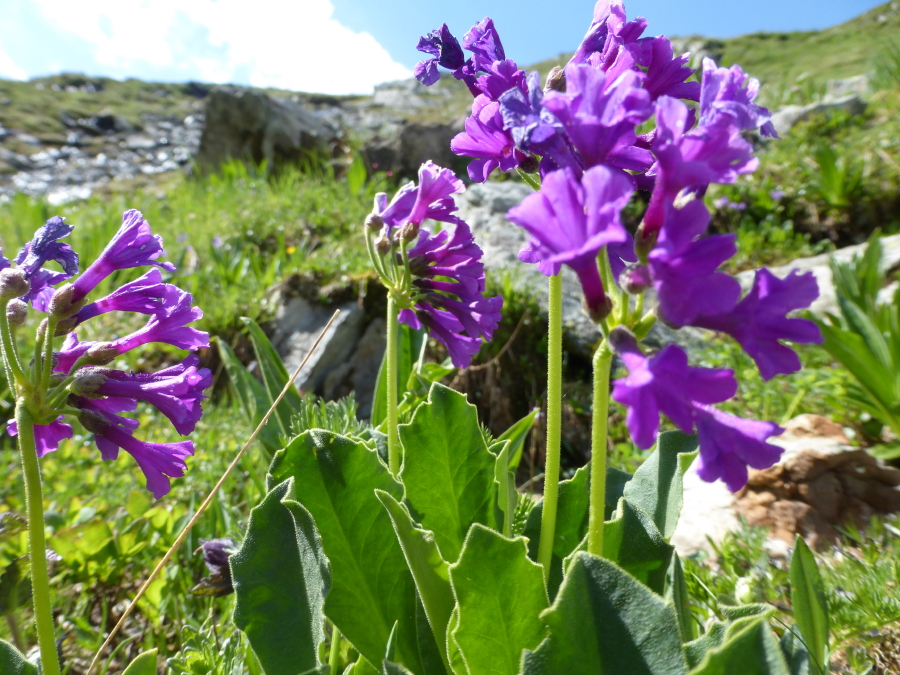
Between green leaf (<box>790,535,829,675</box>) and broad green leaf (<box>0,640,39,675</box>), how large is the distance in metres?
1.26

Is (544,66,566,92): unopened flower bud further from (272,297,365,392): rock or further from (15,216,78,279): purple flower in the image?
(272,297,365,392): rock

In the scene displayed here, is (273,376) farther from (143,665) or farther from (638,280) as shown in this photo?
(638,280)

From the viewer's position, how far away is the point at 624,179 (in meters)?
0.72

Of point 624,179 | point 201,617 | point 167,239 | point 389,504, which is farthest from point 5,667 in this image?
point 167,239

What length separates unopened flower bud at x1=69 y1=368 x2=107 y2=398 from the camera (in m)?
1.05

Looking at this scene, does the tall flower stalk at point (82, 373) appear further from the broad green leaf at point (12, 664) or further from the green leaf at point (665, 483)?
the green leaf at point (665, 483)

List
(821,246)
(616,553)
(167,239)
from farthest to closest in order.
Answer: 1. (167,239)
2. (821,246)
3. (616,553)

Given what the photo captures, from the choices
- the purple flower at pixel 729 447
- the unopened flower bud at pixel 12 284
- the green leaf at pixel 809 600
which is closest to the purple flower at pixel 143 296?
the unopened flower bud at pixel 12 284

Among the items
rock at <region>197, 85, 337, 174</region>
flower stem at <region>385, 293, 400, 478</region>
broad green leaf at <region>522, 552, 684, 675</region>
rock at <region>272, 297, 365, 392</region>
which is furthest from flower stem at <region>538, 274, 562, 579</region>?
rock at <region>197, 85, 337, 174</region>

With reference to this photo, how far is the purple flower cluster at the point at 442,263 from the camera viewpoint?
1.46m

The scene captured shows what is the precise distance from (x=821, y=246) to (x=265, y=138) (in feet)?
27.1

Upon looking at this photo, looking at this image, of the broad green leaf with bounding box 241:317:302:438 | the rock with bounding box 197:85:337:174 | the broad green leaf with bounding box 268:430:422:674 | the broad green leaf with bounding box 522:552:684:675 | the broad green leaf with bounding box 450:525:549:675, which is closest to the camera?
the broad green leaf with bounding box 522:552:684:675

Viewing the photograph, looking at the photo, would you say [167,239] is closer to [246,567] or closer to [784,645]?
[246,567]

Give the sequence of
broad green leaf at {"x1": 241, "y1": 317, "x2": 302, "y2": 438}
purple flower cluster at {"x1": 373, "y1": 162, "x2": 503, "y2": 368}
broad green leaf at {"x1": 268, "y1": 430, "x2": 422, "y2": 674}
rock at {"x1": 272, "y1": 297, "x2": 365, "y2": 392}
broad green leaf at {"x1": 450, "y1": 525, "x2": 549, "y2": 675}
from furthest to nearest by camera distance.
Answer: rock at {"x1": 272, "y1": 297, "x2": 365, "y2": 392}, broad green leaf at {"x1": 241, "y1": 317, "x2": 302, "y2": 438}, purple flower cluster at {"x1": 373, "y1": 162, "x2": 503, "y2": 368}, broad green leaf at {"x1": 268, "y1": 430, "x2": 422, "y2": 674}, broad green leaf at {"x1": 450, "y1": 525, "x2": 549, "y2": 675}
